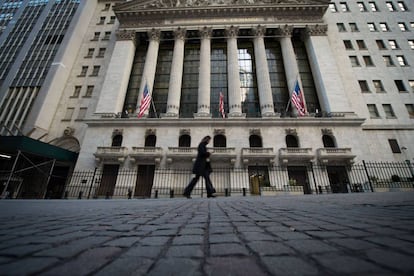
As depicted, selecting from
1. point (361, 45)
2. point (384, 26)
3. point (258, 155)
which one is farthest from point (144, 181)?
point (384, 26)

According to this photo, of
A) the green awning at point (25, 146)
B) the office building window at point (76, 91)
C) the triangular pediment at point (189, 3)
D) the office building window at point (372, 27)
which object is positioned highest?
the triangular pediment at point (189, 3)

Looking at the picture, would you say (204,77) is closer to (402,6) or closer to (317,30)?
(317,30)

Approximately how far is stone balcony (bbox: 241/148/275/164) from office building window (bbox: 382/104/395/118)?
15356 millimetres

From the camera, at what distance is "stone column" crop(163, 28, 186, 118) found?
2033 centimetres

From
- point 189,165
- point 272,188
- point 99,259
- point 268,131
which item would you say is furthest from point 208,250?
point 268,131

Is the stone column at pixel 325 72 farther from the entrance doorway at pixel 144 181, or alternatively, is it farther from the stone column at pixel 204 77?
the entrance doorway at pixel 144 181

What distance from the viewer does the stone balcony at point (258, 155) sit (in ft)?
55.5

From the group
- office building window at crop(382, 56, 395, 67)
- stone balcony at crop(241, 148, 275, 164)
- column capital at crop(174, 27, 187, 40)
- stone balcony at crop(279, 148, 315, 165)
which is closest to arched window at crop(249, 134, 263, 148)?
stone balcony at crop(241, 148, 275, 164)

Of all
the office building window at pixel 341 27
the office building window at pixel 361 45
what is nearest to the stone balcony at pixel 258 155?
the office building window at pixel 361 45

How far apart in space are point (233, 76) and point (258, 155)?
10.2 meters

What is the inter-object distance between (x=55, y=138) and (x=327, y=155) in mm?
28484

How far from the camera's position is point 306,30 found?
24391mm

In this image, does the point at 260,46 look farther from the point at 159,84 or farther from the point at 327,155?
the point at 327,155

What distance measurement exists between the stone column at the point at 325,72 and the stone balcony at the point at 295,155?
6.10 metres
